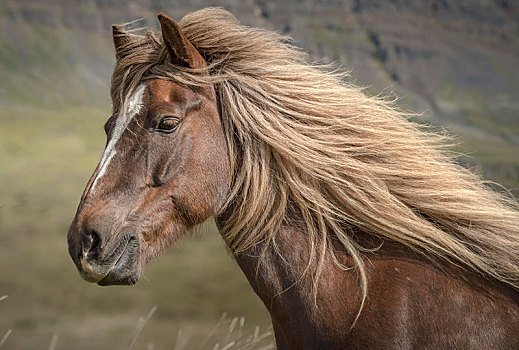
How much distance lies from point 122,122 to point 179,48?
49 cm

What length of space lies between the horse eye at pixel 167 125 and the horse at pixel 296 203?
0.4 inches

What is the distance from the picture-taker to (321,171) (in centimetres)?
295

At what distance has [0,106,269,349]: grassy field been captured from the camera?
34.8 m

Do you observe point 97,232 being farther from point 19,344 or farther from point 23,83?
point 23,83

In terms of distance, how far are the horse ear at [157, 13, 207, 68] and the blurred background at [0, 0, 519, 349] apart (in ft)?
3.33

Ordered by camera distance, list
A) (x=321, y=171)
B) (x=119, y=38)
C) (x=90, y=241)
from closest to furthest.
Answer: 1. (x=90, y=241)
2. (x=321, y=171)
3. (x=119, y=38)

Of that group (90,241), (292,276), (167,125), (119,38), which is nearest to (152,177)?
(167,125)

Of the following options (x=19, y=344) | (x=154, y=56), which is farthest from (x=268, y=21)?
(x=154, y=56)

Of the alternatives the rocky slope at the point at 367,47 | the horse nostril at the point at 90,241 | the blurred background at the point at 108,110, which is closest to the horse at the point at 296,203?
the horse nostril at the point at 90,241

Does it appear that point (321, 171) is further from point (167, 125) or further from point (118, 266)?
point (118, 266)

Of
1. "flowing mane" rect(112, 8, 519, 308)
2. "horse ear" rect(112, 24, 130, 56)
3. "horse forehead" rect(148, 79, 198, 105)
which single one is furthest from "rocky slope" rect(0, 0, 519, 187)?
"horse forehead" rect(148, 79, 198, 105)

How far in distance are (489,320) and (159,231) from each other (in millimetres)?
1677

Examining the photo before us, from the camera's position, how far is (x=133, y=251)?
9.18 ft

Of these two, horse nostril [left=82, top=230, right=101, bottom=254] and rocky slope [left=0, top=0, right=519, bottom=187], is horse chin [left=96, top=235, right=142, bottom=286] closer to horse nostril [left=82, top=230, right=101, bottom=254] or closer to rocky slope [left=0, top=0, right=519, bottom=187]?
horse nostril [left=82, top=230, right=101, bottom=254]
